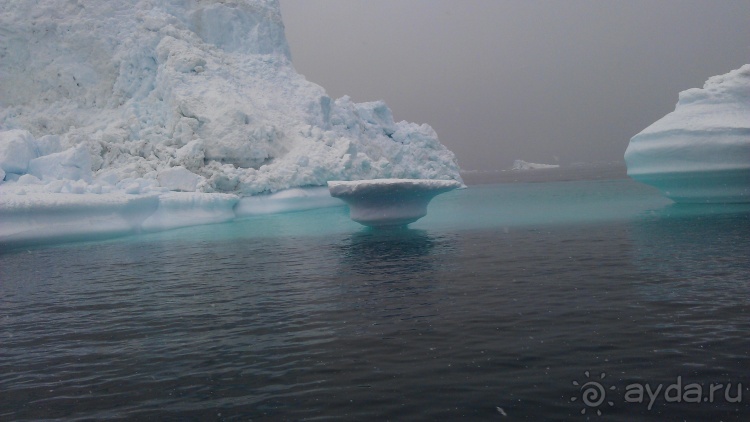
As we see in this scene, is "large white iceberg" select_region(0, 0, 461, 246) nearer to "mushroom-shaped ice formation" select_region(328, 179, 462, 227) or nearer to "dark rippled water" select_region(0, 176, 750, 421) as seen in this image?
"mushroom-shaped ice formation" select_region(328, 179, 462, 227)

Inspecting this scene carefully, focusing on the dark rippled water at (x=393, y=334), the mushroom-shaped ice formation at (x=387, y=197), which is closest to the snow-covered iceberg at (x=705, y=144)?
the dark rippled water at (x=393, y=334)

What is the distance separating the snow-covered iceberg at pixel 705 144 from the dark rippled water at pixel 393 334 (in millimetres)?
7748

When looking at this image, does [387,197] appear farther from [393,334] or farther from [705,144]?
[393,334]

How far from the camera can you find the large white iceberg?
2944 centimetres

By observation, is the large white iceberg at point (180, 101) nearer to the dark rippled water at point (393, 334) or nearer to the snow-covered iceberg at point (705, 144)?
the dark rippled water at point (393, 334)

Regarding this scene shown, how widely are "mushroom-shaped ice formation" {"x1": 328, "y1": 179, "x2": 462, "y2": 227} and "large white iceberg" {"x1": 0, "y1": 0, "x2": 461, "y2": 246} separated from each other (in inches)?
370

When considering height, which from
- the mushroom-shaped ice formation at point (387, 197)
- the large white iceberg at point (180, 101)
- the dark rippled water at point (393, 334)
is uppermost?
the large white iceberg at point (180, 101)

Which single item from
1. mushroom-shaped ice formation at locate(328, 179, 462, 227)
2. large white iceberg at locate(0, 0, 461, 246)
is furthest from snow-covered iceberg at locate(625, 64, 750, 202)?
large white iceberg at locate(0, 0, 461, 246)

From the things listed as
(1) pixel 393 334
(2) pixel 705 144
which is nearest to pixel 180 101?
(2) pixel 705 144

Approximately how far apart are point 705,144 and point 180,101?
2504 centimetres

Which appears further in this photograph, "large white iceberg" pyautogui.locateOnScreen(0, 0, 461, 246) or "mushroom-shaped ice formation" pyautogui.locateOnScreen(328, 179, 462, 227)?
"large white iceberg" pyautogui.locateOnScreen(0, 0, 461, 246)

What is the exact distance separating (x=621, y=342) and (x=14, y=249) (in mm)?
17892

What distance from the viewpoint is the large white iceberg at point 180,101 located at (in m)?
29.4

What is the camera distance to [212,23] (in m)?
37.7
